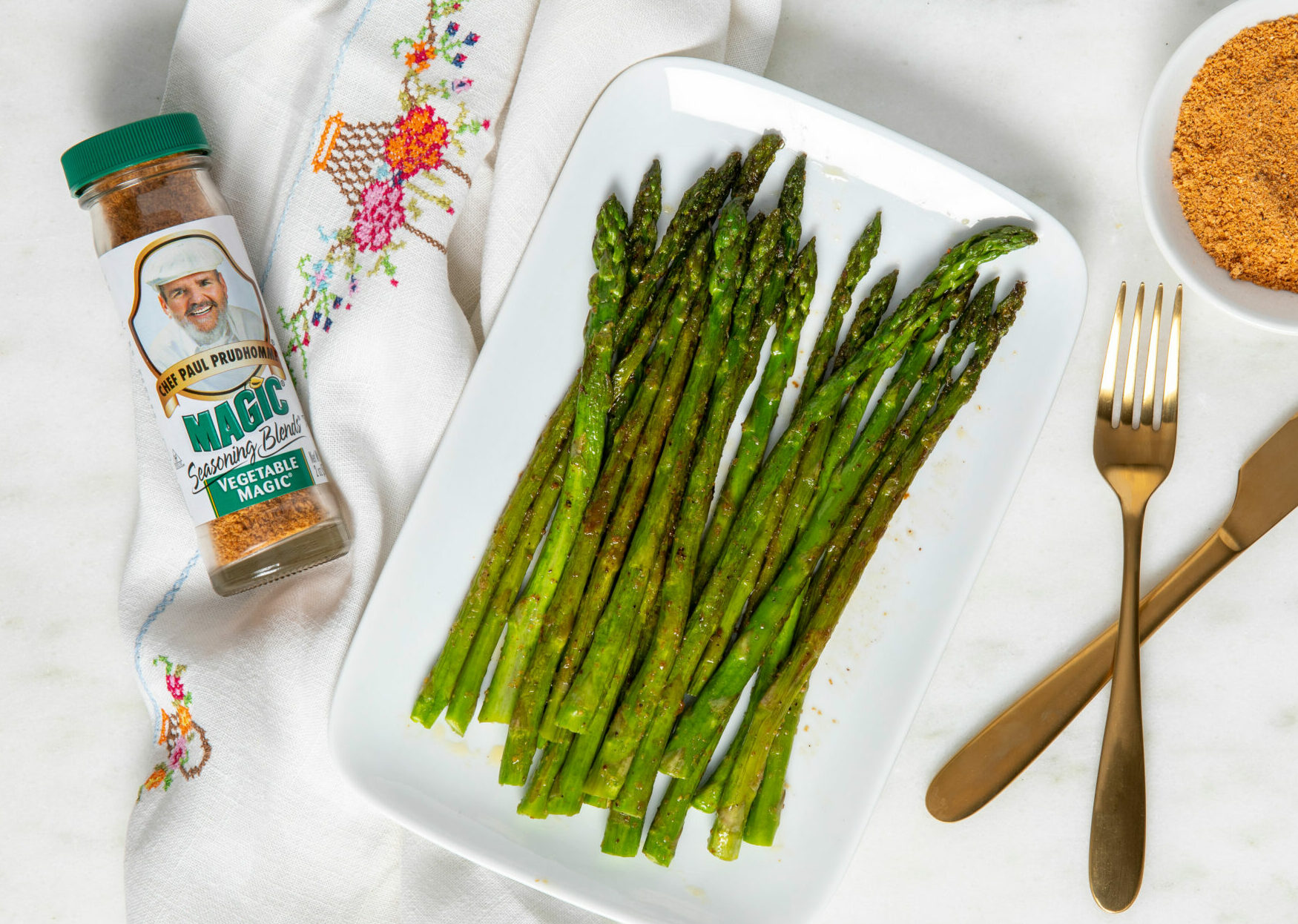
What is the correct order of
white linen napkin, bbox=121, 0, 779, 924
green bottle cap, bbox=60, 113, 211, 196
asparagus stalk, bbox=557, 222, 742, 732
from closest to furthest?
green bottle cap, bbox=60, 113, 211, 196, asparagus stalk, bbox=557, 222, 742, 732, white linen napkin, bbox=121, 0, 779, 924

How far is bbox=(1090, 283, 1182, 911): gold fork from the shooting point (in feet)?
5.51

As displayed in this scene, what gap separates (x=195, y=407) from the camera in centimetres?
146

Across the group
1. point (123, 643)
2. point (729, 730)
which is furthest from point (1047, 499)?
point (123, 643)

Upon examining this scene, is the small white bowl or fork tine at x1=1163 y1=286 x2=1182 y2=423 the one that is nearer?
the small white bowl

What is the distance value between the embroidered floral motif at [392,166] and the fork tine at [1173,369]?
160 centimetres

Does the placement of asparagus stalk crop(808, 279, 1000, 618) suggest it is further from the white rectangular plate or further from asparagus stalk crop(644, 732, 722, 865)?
asparagus stalk crop(644, 732, 722, 865)

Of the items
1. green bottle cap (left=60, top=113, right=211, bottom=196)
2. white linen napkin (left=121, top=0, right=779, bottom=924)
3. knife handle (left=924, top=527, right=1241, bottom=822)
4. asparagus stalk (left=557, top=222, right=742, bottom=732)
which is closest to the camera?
green bottle cap (left=60, top=113, right=211, bottom=196)

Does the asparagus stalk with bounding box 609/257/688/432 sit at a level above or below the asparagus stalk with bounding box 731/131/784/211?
below

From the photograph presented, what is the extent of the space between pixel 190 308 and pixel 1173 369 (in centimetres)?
202

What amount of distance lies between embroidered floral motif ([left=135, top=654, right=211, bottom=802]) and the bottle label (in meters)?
0.43

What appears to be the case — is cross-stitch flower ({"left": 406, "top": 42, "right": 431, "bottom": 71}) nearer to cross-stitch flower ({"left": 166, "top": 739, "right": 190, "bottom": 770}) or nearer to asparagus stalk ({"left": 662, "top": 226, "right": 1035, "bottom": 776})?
asparagus stalk ({"left": 662, "top": 226, "right": 1035, "bottom": 776})

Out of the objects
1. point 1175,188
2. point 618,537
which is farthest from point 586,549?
point 1175,188

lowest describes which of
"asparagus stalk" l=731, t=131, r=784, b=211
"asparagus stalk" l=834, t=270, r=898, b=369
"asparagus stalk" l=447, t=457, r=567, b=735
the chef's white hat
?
"asparagus stalk" l=447, t=457, r=567, b=735

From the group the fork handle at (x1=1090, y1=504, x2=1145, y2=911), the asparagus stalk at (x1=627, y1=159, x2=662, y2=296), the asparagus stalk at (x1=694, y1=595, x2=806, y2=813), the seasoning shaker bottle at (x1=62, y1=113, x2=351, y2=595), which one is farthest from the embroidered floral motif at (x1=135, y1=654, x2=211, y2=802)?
the fork handle at (x1=1090, y1=504, x2=1145, y2=911)
